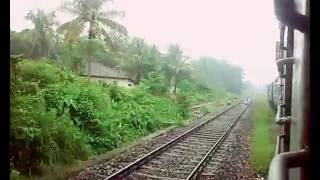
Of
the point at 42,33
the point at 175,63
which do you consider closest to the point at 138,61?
the point at 175,63

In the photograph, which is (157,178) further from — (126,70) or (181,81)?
(181,81)

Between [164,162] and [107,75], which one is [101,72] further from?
[164,162]

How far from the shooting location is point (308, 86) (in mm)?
875

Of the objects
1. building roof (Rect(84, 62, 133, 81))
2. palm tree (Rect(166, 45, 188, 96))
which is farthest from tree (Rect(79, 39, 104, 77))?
palm tree (Rect(166, 45, 188, 96))

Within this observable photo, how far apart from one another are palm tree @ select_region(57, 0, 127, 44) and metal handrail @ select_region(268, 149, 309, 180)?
1452 cm

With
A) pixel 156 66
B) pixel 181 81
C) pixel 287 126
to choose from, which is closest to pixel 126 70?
pixel 156 66

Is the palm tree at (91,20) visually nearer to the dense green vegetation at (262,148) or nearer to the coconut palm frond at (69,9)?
the coconut palm frond at (69,9)

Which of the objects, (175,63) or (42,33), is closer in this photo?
(42,33)

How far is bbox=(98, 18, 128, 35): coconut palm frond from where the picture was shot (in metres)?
15.4

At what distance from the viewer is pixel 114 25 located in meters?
15.6

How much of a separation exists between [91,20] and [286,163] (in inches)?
585

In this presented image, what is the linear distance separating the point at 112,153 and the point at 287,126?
6365 millimetres

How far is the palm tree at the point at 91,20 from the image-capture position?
1501cm

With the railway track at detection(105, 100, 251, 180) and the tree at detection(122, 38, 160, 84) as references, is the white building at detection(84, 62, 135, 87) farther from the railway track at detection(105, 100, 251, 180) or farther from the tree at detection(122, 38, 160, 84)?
the railway track at detection(105, 100, 251, 180)
